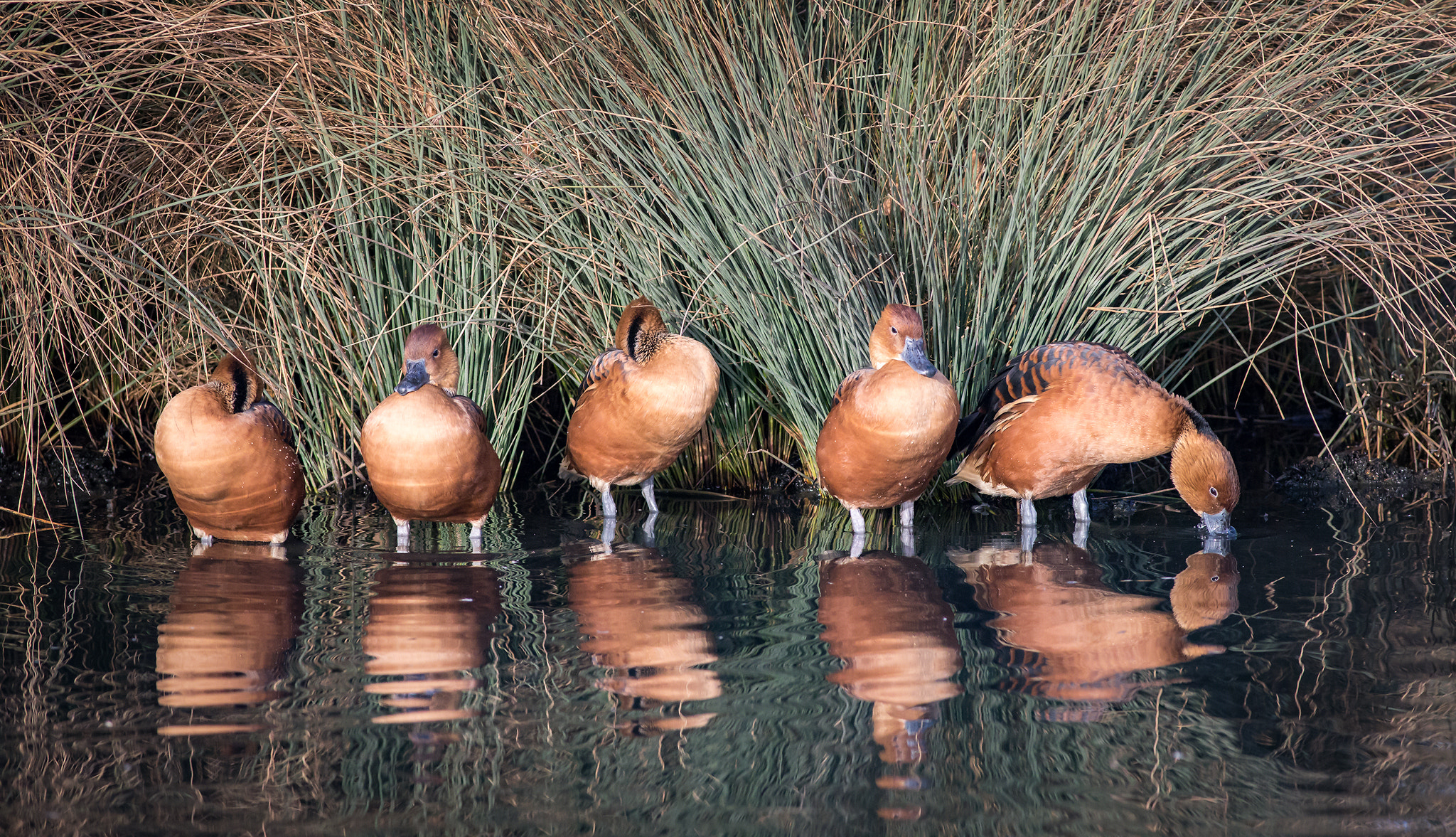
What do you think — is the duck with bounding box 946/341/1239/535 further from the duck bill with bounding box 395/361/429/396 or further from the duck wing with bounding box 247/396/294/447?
the duck wing with bounding box 247/396/294/447

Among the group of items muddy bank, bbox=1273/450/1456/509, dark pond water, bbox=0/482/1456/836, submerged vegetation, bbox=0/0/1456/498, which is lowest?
dark pond water, bbox=0/482/1456/836

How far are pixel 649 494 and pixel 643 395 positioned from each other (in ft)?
2.29

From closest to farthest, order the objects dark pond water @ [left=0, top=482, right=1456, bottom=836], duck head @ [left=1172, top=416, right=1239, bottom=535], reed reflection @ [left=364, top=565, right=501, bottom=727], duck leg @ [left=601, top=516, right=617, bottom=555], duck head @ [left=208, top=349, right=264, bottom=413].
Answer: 1. dark pond water @ [left=0, top=482, right=1456, bottom=836]
2. reed reflection @ [left=364, top=565, right=501, bottom=727]
3. duck head @ [left=208, top=349, right=264, bottom=413]
4. duck head @ [left=1172, top=416, right=1239, bottom=535]
5. duck leg @ [left=601, top=516, right=617, bottom=555]

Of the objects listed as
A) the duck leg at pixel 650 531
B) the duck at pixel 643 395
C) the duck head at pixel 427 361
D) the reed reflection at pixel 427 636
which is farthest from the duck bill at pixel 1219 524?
the duck head at pixel 427 361

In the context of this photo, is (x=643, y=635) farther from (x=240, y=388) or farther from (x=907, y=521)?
(x=240, y=388)

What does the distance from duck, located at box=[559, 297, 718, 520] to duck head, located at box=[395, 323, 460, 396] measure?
670 mm

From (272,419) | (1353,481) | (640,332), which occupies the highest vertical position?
(640,332)

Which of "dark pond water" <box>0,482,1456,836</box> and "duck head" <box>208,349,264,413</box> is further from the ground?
"duck head" <box>208,349,264,413</box>

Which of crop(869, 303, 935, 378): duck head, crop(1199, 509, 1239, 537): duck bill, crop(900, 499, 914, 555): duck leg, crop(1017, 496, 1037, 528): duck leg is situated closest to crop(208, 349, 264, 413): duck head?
crop(869, 303, 935, 378): duck head

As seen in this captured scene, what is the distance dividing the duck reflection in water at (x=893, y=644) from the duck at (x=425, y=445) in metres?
1.32

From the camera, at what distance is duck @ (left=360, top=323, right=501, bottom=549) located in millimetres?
4332

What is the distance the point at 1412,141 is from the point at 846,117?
2.22m

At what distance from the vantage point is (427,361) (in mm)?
4469

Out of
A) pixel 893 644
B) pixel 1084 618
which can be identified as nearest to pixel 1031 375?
pixel 1084 618
